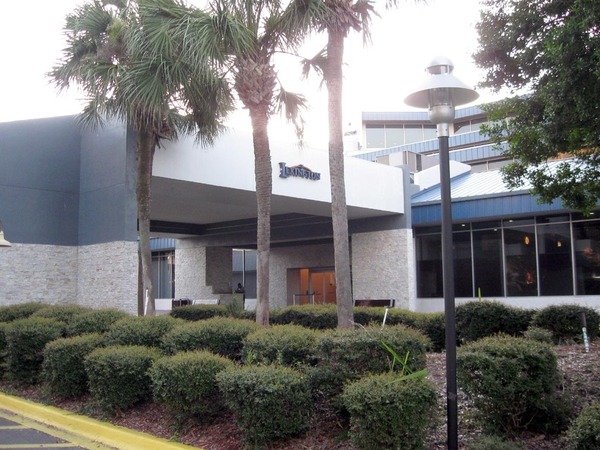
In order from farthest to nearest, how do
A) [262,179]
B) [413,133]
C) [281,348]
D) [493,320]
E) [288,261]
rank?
[413,133] < [288,261] < [262,179] < [493,320] < [281,348]

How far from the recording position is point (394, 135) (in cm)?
6175

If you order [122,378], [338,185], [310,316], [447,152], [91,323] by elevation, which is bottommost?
[122,378]

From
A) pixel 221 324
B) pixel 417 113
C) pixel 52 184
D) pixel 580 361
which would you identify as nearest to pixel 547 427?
pixel 580 361

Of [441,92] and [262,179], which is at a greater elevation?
[262,179]

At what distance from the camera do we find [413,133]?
61.2m

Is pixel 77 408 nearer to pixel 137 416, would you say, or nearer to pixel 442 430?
pixel 137 416

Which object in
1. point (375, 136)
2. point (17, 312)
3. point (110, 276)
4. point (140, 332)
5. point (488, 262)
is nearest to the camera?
point (140, 332)

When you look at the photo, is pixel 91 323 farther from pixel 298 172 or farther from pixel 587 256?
pixel 587 256

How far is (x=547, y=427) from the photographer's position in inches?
240

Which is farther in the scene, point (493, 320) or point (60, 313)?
point (60, 313)

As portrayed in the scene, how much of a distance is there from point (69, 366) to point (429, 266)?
2029 centimetres

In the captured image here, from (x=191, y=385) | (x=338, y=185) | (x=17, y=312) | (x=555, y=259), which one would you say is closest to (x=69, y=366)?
(x=191, y=385)

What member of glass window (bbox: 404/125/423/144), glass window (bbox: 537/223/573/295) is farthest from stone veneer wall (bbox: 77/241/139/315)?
glass window (bbox: 404/125/423/144)

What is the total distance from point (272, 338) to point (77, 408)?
12.3ft
